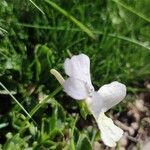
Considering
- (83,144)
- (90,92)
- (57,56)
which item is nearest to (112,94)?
(90,92)

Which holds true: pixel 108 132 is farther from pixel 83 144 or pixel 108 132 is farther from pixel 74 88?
pixel 83 144

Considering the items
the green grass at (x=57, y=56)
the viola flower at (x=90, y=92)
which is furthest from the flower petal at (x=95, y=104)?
the green grass at (x=57, y=56)

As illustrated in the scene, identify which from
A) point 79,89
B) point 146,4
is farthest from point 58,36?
point 79,89

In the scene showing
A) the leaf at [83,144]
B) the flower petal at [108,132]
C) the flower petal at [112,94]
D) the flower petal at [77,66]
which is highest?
the flower petal at [77,66]

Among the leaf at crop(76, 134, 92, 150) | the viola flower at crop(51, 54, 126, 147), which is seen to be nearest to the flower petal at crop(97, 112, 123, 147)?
the viola flower at crop(51, 54, 126, 147)

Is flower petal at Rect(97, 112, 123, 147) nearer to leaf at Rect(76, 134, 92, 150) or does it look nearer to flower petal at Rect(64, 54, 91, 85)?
flower petal at Rect(64, 54, 91, 85)

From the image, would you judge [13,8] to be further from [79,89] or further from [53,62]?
[79,89]

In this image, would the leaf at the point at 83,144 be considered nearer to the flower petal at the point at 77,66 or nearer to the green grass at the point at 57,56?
the green grass at the point at 57,56
